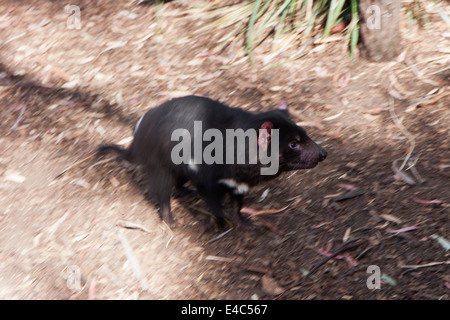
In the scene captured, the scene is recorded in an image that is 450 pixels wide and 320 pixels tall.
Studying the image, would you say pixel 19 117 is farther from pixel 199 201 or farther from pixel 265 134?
pixel 265 134

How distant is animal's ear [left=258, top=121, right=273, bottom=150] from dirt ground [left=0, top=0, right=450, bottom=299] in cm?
57

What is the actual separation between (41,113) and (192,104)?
191cm

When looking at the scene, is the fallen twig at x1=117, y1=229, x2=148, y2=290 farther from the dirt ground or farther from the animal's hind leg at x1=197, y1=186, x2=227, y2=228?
the animal's hind leg at x1=197, y1=186, x2=227, y2=228

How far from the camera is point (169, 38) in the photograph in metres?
5.05

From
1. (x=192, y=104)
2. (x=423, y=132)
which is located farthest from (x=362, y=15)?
(x=192, y=104)

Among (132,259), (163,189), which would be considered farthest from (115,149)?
(132,259)

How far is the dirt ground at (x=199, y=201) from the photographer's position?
3.00 meters

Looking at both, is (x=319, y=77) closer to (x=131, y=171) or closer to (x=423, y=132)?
(x=423, y=132)

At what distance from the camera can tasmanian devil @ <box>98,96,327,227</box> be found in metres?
3.07

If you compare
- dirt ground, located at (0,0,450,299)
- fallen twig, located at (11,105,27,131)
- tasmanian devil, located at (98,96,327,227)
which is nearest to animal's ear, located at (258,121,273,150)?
tasmanian devil, located at (98,96,327,227)

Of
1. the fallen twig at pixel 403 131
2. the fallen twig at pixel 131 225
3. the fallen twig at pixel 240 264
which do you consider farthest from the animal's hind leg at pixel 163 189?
the fallen twig at pixel 403 131

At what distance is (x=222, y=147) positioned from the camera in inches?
123

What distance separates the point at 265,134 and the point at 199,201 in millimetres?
887
